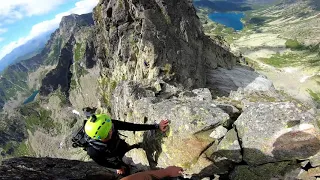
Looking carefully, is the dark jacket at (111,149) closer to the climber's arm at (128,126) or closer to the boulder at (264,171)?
the climber's arm at (128,126)

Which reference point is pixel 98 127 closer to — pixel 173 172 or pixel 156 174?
pixel 156 174

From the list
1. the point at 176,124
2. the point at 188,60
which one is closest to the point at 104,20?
the point at 188,60

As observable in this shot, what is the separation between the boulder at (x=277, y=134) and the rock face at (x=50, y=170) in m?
8.25

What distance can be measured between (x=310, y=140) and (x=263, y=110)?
3.15 metres

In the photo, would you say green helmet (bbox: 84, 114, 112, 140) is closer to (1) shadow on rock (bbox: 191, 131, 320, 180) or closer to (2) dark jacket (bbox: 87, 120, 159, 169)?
(2) dark jacket (bbox: 87, 120, 159, 169)

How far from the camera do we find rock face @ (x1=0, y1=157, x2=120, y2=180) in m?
16.5

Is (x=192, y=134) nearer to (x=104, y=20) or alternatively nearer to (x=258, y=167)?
(x=258, y=167)

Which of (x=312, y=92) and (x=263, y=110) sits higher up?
(x=263, y=110)

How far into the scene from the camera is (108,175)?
18234 mm

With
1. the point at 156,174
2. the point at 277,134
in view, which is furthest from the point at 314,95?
the point at 156,174

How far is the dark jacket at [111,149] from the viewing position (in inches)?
671

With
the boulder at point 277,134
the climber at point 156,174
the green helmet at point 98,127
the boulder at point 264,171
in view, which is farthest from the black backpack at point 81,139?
the boulder at point 277,134

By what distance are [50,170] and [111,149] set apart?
3.74m

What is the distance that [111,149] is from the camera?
17.8 meters
